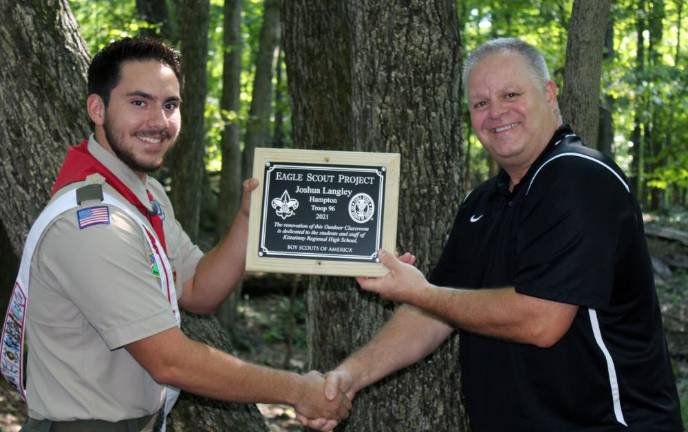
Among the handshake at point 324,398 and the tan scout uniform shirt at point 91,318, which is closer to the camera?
the tan scout uniform shirt at point 91,318

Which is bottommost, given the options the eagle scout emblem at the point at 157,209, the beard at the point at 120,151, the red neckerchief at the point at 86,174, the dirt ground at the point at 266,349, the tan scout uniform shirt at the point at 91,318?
the dirt ground at the point at 266,349

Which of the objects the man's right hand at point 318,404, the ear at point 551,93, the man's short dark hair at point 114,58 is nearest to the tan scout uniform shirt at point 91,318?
the man's short dark hair at point 114,58

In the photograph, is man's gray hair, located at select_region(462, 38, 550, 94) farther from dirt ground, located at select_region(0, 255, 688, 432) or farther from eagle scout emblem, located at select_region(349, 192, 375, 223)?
dirt ground, located at select_region(0, 255, 688, 432)

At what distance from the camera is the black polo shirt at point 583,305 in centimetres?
319

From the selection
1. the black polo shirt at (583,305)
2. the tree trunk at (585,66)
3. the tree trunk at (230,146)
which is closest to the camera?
the black polo shirt at (583,305)

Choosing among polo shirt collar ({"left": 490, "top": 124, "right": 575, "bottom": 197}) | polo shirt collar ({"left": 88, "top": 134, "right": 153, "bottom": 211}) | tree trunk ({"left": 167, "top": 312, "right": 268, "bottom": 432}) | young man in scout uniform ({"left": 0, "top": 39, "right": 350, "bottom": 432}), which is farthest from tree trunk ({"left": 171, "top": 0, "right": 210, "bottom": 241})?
polo shirt collar ({"left": 490, "top": 124, "right": 575, "bottom": 197})

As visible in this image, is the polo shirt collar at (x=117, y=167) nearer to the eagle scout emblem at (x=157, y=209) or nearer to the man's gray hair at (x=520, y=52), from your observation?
the eagle scout emblem at (x=157, y=209)

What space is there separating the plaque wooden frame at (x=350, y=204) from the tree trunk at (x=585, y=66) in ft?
10.7

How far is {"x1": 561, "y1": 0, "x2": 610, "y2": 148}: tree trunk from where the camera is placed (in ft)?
21.6

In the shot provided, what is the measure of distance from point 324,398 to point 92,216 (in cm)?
150

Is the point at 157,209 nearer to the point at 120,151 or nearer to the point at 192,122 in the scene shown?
the point at 120,151

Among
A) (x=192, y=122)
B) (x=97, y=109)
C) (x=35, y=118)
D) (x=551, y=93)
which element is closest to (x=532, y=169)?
(x=551, y=93)

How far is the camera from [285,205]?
3.82m

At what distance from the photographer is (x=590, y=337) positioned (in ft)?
10.7
